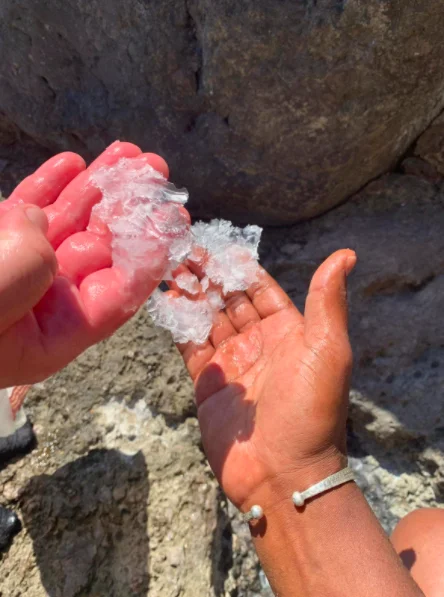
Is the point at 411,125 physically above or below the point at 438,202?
above

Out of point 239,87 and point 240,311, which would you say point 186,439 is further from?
point 239,87

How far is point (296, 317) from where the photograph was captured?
1.82 meters

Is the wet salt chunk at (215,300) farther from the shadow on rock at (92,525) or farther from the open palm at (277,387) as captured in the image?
the shadow on rock at (92,525)

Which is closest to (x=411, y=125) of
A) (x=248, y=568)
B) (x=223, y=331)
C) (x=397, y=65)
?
(x=397, y=65)

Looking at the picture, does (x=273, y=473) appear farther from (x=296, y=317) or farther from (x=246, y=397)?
(x=296, y=317)

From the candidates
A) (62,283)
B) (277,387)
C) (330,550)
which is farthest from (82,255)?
(330,550)

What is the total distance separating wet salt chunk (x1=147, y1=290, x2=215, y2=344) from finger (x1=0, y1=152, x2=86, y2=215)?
459 millimetres

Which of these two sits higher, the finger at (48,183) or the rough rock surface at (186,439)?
the finger at (48,183)

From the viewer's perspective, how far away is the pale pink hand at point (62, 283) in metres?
1.32

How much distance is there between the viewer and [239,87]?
1.99m

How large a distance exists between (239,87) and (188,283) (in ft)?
2.25

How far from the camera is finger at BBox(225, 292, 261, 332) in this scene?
1.91 meters

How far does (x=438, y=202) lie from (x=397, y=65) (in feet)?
2.00

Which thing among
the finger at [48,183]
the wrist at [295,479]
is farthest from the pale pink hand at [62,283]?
the wrist at [295,479]
